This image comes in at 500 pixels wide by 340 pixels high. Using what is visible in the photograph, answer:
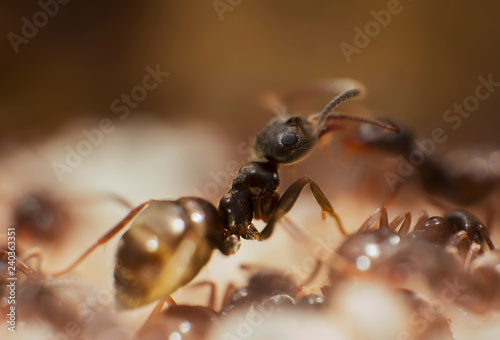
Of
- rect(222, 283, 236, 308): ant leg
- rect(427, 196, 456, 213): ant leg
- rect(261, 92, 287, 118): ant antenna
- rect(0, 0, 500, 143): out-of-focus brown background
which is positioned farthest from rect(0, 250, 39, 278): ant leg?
rect(427, 196, 456, 213): ant leg

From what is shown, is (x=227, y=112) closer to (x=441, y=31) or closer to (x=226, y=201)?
(x=441, y=31)

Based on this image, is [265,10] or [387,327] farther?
[265,10]

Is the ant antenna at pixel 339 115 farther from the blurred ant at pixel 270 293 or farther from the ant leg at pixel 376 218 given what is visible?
the blurred ant at pixel 270 293

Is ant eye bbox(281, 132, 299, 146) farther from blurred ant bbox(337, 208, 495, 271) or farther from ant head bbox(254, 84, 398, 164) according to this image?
blurred ant bbox(337, 208, 495, 271)

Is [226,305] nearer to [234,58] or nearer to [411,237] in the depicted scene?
[411,237]

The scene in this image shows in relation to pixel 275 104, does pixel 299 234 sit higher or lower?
lower

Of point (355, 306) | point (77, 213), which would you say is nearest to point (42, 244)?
point (77, 213)

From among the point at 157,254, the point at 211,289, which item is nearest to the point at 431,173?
the point at 211,289
